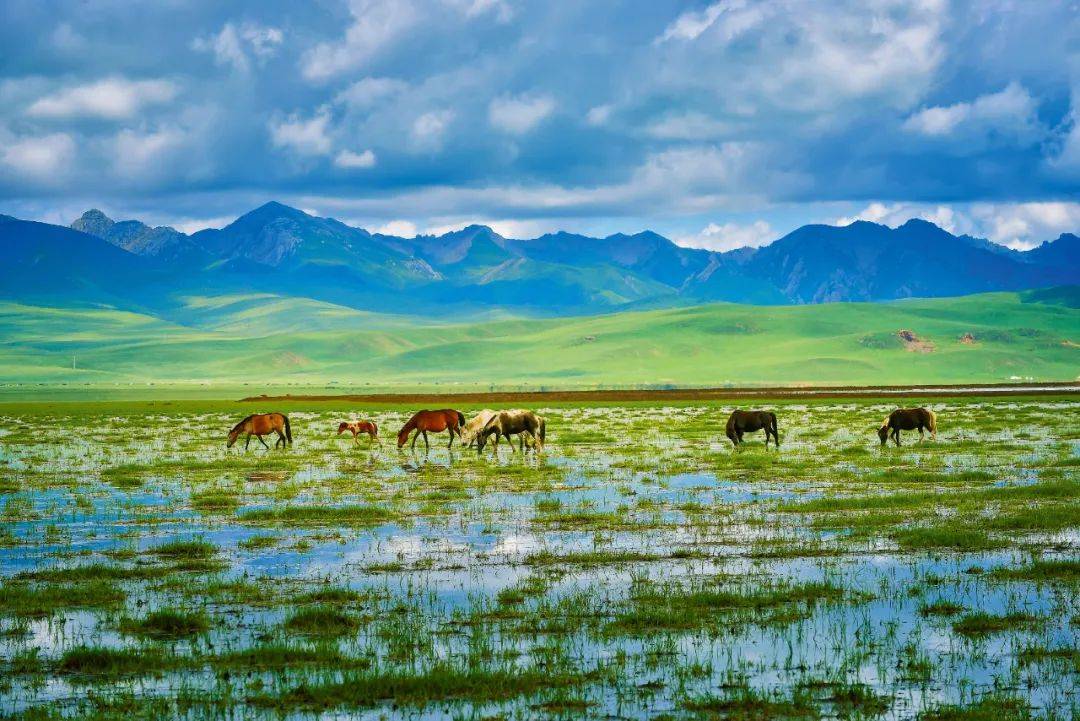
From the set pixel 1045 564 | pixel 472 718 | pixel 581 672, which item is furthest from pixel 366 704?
pixel 1045 564

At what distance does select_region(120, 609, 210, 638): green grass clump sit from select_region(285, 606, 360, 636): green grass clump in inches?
39.8

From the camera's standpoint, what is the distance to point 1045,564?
16812 millimetres

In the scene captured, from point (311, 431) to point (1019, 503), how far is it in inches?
1515

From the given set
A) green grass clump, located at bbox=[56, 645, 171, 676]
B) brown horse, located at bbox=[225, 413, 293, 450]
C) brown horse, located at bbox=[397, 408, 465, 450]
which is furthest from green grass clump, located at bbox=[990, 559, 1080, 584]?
brown horse, located at bbox=[225, 413, 293, 450]

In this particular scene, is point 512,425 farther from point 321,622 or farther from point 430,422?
point 321,622

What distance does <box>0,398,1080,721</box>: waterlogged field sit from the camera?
11.4 metres

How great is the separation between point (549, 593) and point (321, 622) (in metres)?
3.10

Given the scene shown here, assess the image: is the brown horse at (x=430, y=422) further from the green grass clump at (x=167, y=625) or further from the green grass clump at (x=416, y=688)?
the green grass clump at (x=416, y=688)

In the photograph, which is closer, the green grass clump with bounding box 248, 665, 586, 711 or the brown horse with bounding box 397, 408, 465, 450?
the green grass clump with bounding box 248, 665, 586, 711

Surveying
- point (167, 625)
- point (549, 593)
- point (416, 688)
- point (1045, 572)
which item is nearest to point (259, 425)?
point (549, 593)

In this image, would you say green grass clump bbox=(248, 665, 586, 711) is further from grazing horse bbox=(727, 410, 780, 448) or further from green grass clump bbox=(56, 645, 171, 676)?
grazing horse bbox=(727, 410, 780, 448)

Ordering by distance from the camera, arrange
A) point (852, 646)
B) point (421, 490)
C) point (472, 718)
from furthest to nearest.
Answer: point (421, 490), point (852, 646), point (472, 718)

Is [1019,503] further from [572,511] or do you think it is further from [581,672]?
[581,672]

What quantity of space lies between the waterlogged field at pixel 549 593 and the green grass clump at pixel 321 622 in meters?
0.04
